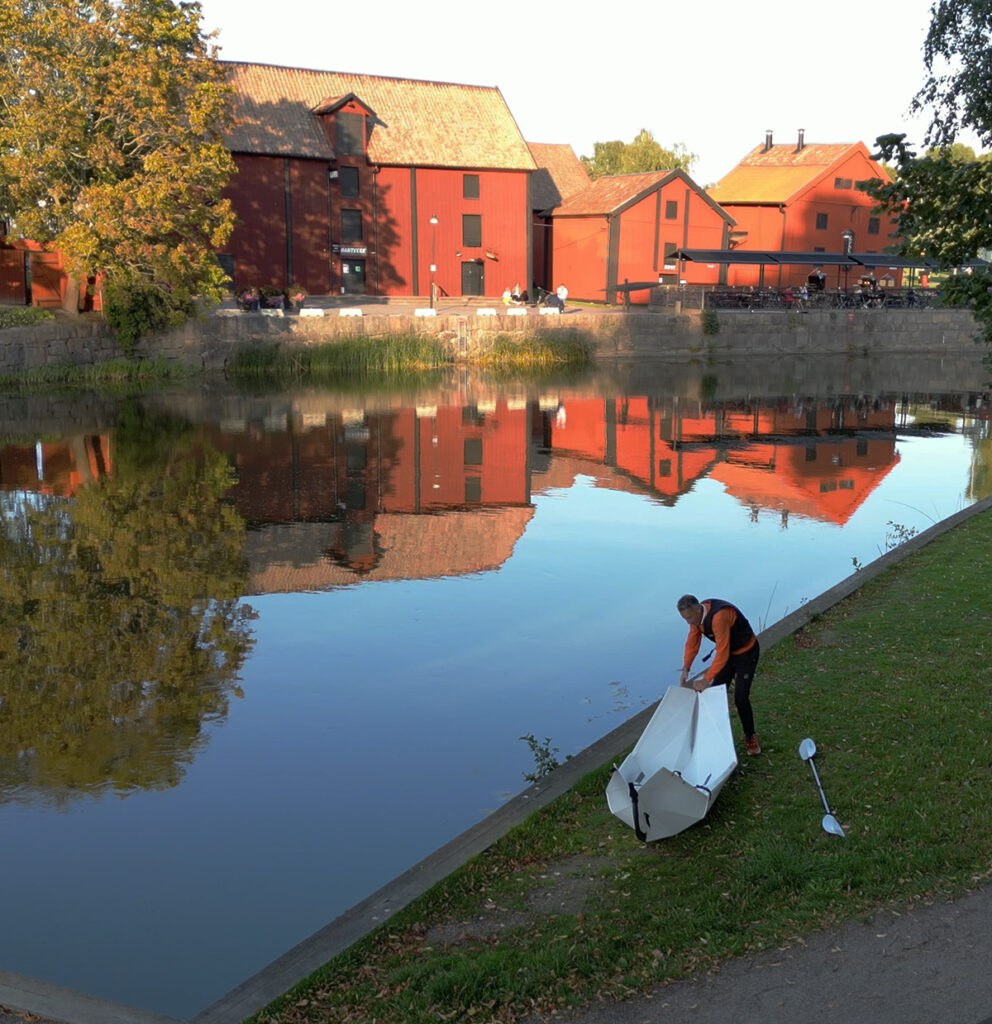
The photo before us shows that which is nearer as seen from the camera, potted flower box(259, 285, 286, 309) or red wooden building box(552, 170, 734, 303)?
potted flower box(259, 285, 286, 309)

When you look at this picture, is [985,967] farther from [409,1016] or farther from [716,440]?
[716,440]

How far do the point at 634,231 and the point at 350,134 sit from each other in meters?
15.8

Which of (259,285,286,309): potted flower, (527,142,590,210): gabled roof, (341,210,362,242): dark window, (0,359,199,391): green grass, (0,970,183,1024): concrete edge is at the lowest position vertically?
(0,970,183,1024): concrete edge

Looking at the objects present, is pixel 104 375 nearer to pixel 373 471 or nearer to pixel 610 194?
pixel 373 471

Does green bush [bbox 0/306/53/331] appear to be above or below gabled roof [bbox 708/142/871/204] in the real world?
below

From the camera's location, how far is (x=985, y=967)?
6051mm

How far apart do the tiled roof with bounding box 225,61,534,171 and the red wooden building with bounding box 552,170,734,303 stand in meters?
5.63

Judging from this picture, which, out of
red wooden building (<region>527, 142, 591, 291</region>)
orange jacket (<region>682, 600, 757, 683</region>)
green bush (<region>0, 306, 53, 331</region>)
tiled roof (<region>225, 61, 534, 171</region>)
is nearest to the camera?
orange jacket (<region>682, 600, 757, 683</region>)

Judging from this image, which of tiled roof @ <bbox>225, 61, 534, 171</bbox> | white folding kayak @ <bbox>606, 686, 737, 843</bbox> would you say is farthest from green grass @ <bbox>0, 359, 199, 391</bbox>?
white folding kayak @ <bbox>606, 686, 737, 843</bbox>

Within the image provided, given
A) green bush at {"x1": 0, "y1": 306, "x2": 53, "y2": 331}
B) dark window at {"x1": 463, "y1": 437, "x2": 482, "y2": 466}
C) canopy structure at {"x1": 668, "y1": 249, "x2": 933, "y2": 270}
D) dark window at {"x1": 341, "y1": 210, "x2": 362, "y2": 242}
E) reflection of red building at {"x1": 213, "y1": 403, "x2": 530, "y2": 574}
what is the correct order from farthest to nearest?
canopy structure at {"x1": 668, "y1": 249, "x2": 933, "y2": 270}, dark window at {"x1": 341, "y1": 210, "x2": 362, "y2": 242}, green bush at {"x1": 0, "y1": 306, "x2": 53, "y2": 331}, dark window at {"x1": 463, "y1": 437, "x2": 482, "y2": 466}, reflection of red building at {"x1": 213, "y1": 403, "x2": 530, "y2": 574}

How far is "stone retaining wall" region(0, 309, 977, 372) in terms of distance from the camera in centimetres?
3947

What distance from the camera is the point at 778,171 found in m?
69.2

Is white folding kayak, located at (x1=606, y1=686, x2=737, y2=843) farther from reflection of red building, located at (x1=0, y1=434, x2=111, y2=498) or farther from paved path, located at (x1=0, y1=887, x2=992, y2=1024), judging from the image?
reflection of red building, located at (x1=0, y1=434, x2=111, y2=498)

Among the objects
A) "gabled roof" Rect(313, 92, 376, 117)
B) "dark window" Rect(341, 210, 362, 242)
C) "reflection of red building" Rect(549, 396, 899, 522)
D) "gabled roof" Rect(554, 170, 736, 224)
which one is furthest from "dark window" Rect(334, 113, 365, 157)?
"reflection of red building" Rect(549, 396, 899, 522)
